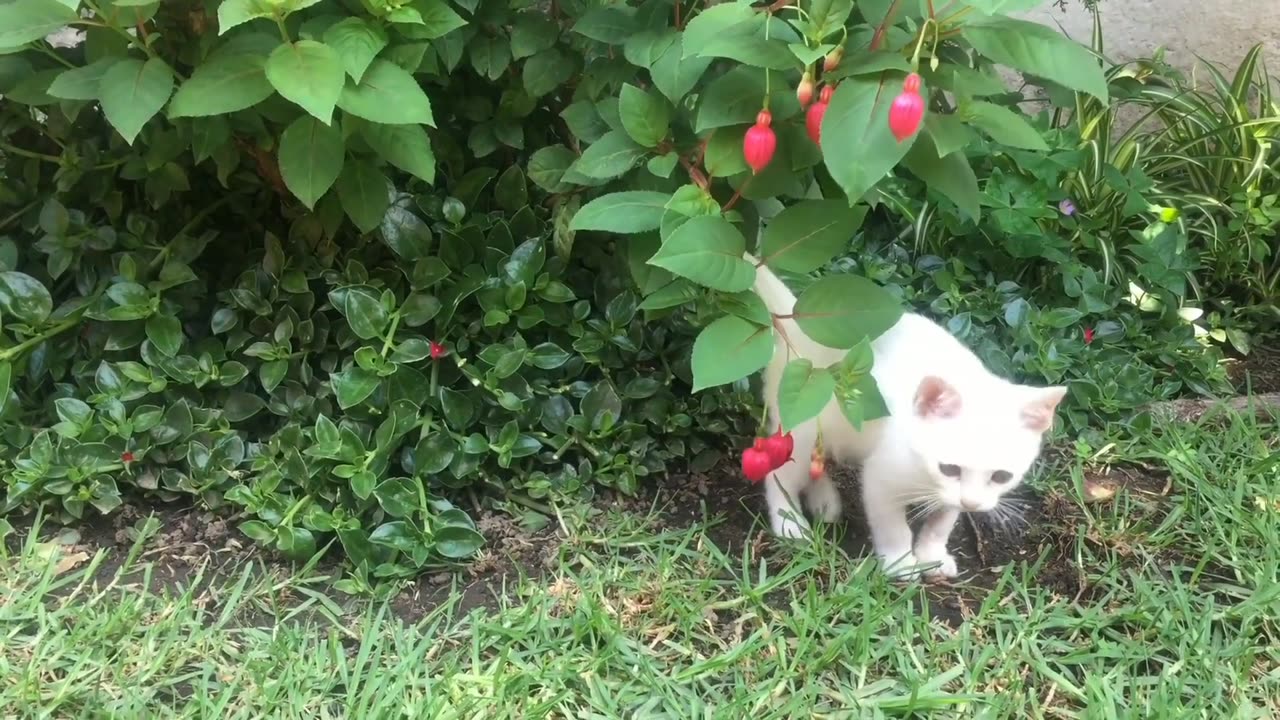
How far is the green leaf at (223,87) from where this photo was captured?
129 centimetres

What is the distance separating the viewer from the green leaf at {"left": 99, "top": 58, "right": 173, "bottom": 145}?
51.3 inches

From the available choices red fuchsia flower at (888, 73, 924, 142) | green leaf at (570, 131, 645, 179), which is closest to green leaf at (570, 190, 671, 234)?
green leaf at (570, 131, 645, 179)

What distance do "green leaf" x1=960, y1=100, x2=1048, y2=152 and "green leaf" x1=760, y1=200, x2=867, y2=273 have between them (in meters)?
0.20

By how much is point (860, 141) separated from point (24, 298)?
1.68 metres

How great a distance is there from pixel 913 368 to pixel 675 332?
607 mm

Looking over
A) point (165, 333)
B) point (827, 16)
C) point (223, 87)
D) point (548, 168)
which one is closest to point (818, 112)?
point (827, 16)

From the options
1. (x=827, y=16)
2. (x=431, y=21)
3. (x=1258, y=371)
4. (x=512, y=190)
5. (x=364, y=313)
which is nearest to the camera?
(x=827, y=16)

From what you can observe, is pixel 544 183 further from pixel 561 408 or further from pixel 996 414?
pixel 996 414

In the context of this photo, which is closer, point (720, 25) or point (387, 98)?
point (720, 25)

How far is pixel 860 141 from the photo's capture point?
1.05 metres

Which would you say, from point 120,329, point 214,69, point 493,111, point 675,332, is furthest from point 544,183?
point 120,329

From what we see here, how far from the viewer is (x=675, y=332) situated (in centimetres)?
198

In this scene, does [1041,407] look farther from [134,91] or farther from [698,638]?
[134,91]

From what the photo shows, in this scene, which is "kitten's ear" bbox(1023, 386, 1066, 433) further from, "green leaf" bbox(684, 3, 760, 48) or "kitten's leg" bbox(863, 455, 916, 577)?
"green leaf" bbox(684, 3, 760, 48)
